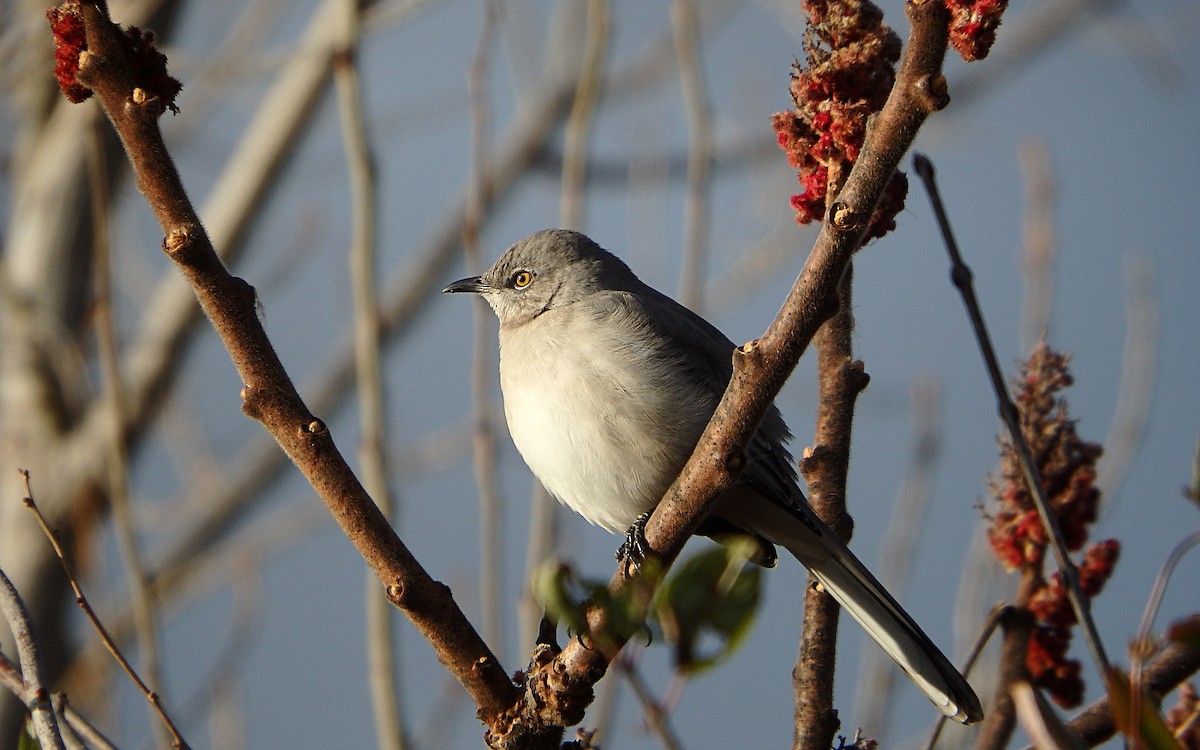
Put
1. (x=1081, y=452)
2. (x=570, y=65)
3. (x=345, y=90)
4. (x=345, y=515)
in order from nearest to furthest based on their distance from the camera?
1. (x=345, y=515)
2. (x=1081, y=452)
3. (x=345, y=90)
4. (x=570, y=65)

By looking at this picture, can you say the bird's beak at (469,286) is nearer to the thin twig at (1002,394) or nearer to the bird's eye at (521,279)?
the bird's eye at (521,279)

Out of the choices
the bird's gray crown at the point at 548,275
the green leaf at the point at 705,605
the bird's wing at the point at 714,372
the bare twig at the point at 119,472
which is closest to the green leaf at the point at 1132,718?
the green leaf at the point at 705,605

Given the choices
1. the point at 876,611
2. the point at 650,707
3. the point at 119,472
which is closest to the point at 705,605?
the point at 650,707

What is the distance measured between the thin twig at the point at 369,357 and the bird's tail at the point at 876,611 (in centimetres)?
129

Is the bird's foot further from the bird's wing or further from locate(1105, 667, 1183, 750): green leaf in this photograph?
locate(1105, 667, 1183, 750): green leaf

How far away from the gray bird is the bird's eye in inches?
28.1

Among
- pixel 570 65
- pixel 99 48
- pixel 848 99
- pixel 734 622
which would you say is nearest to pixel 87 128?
pixel 99 48

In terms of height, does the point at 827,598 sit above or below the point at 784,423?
below

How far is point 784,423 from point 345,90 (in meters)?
1.98

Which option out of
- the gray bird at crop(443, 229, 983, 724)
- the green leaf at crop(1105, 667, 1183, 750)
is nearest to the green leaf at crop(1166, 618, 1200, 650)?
the green leaf at crop(1105, 667, 1183, 750)

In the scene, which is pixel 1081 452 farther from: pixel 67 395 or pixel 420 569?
pixel 67 395

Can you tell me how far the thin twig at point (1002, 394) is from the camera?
1.51 metres

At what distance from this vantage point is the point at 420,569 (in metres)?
2.23

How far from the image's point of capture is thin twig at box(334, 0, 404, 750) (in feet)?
11.6
